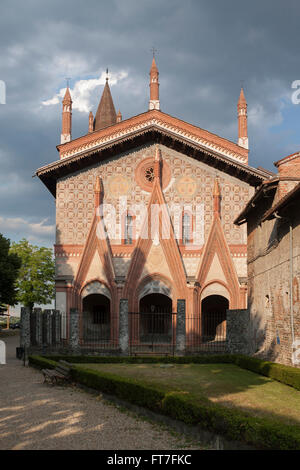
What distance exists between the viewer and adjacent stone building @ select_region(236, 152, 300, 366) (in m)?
14.8

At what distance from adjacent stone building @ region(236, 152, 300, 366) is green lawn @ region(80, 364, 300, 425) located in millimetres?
1514

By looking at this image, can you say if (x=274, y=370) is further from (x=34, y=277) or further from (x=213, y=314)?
(x=34, y=277)

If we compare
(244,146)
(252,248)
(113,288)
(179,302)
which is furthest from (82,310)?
(244,146)

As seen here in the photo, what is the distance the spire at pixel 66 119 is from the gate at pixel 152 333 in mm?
12936

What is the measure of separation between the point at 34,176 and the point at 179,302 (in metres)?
13.4

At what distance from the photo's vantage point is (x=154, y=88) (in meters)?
32.1

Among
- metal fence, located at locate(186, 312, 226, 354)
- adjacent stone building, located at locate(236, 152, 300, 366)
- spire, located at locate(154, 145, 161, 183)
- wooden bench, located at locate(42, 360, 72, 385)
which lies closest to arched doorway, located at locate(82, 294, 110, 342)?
metal fence, located at locate(186, 312, 226, 354)

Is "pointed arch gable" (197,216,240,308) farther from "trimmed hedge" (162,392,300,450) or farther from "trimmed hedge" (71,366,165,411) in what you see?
"trimmed hedge" (162,392,300,450)

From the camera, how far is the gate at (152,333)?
25.8 metres

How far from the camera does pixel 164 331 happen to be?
2970 cm

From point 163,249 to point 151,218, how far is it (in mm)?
2101

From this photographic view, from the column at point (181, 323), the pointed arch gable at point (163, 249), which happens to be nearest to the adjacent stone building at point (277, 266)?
the column at point (181, 323)
